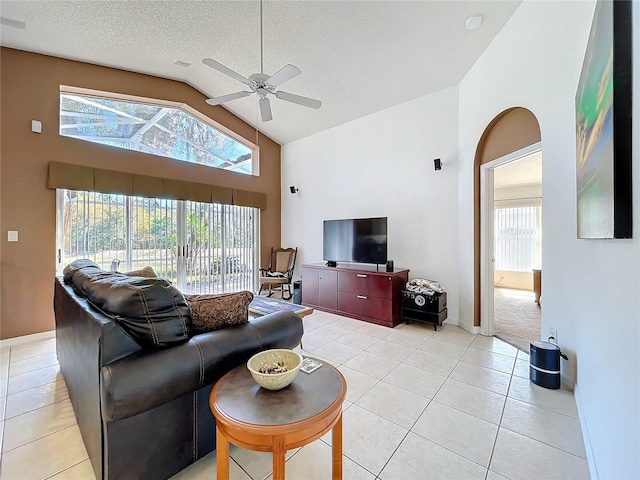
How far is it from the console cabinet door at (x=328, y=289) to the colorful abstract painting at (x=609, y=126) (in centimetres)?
323

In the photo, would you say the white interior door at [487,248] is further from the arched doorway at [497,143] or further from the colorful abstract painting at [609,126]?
the colorful abstract painting at [609,126]

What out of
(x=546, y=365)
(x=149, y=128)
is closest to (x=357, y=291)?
(x=546, y=365)

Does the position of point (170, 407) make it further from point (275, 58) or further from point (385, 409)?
point (275, 58)

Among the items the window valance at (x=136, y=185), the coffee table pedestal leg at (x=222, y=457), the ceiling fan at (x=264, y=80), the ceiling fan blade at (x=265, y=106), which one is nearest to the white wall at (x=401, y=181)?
the window valance at (x=136, y=185)

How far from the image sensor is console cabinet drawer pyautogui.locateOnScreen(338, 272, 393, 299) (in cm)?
373

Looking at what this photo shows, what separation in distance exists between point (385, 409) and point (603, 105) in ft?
6.85

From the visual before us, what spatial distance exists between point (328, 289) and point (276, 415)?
3385 mm

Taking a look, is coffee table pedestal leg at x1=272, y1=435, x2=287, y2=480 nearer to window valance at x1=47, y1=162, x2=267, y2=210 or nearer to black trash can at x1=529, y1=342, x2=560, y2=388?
black trash can at x1=529, y1=342, x2=560, y2=388

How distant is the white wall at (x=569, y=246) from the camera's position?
102 cm

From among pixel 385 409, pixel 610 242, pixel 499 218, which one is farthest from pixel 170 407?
pixel 499 218

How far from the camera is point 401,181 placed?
14.0 feet

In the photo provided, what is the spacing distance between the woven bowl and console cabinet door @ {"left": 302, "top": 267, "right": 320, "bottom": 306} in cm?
318

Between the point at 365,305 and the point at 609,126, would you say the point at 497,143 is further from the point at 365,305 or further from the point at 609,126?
the point at 365,305

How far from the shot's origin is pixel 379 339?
3277 mm
